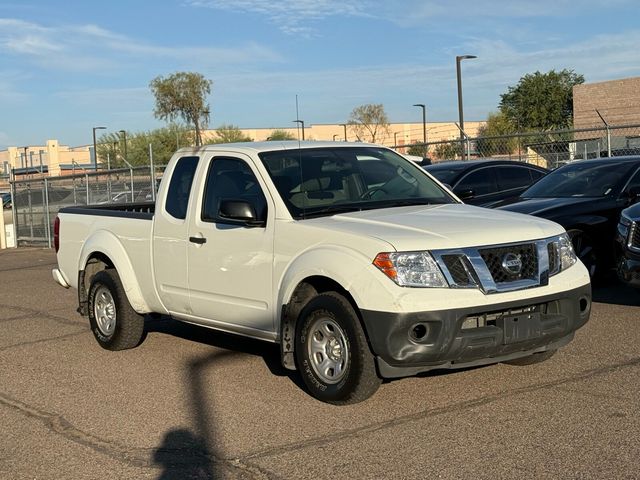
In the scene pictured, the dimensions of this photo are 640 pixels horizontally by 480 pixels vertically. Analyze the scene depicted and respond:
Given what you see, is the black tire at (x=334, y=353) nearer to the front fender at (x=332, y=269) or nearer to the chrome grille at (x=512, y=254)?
the front fender at (x=332, y=269)

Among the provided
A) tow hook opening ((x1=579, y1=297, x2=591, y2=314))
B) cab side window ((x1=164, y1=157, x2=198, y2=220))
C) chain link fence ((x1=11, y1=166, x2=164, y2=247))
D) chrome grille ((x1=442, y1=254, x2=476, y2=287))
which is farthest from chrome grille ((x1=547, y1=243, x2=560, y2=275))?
chain link fence ((x1=11, y1=166, x2=164, y2=247))

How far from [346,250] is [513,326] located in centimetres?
119

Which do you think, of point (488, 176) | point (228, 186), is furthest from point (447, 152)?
point (228, 186)

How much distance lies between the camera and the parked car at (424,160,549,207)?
1485 centimetres

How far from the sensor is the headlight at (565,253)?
6.38 meters

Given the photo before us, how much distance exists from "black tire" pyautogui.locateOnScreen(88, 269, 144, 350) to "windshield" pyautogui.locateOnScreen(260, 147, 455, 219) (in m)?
2.24

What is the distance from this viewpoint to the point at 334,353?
6141mm

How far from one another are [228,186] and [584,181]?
5.80 m

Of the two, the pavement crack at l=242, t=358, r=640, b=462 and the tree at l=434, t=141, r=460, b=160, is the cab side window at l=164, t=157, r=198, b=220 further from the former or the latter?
the tree at l=434, t=141, r=460, b=160

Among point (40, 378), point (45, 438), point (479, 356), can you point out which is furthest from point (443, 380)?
point (40, 378)

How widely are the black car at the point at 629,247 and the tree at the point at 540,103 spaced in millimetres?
62832

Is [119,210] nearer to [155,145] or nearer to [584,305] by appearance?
[584,305]

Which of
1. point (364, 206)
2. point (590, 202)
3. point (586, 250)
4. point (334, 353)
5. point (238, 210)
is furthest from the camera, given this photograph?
point (590, 202)

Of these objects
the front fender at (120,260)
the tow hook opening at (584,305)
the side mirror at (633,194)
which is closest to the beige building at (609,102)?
the side mirror at (633,194)
